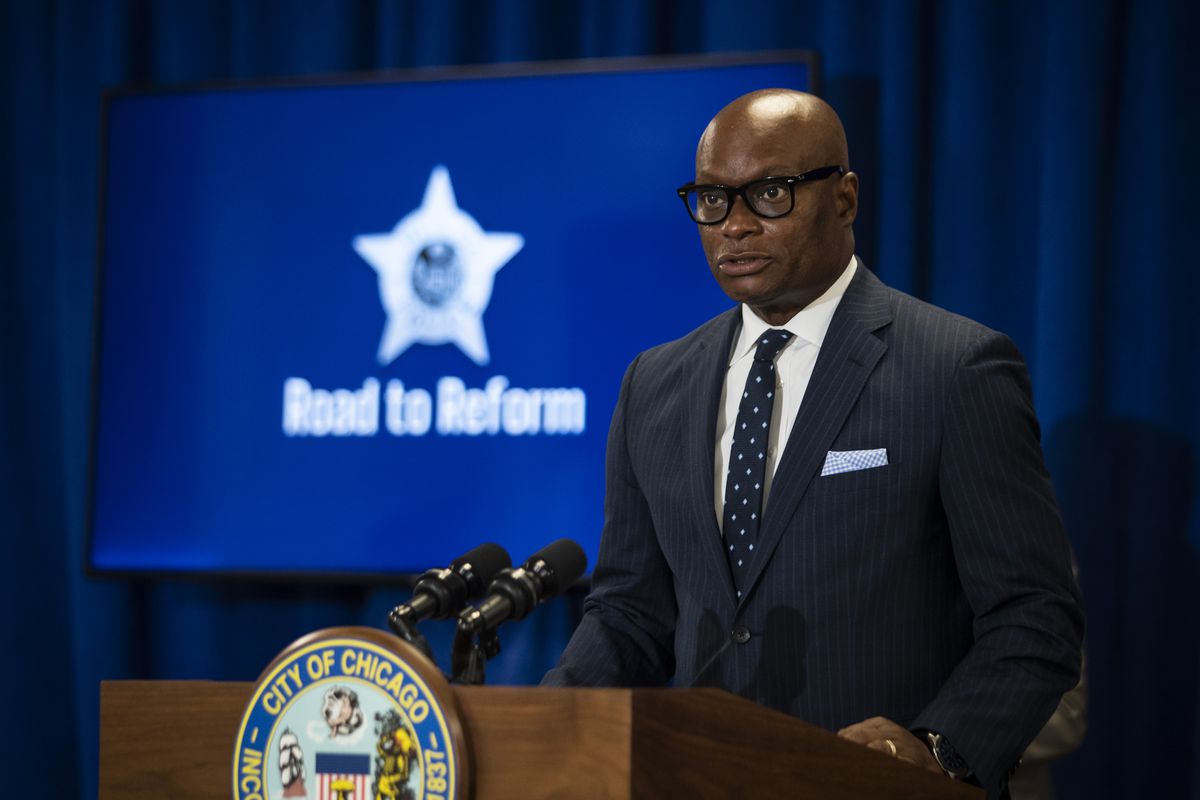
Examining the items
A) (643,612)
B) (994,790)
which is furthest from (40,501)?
(994,790)

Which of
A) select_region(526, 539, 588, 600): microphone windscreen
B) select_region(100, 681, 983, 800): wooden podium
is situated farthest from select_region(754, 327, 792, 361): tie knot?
select_region(100, 681, 983, 800): wooden podium

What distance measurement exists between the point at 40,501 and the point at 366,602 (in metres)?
1.04

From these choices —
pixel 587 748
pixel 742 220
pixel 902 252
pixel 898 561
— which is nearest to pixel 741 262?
pixel 742 220

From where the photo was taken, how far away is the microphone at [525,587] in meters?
1.44

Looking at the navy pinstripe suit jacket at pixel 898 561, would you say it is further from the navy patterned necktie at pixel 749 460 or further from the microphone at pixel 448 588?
the microphone at pixel 448 588

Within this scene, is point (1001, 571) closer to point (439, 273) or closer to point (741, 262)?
point (741, 262)

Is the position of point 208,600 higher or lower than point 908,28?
lower

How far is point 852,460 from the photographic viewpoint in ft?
6.16

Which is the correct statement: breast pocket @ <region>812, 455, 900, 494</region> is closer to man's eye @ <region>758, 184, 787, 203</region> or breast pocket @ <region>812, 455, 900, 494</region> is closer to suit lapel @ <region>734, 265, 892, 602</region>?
suit lapel @ <region>734, 265, 892, 602</region>

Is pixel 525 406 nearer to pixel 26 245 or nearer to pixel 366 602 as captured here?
pixel 366 602

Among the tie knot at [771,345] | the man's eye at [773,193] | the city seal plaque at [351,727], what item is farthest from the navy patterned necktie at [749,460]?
the city seal plaque at [351,727]

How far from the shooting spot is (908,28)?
3340mm

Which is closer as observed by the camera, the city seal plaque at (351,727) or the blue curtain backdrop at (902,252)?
the city seal plaque at (351,727)

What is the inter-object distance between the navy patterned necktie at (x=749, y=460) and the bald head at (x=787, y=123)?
270 millimetres
